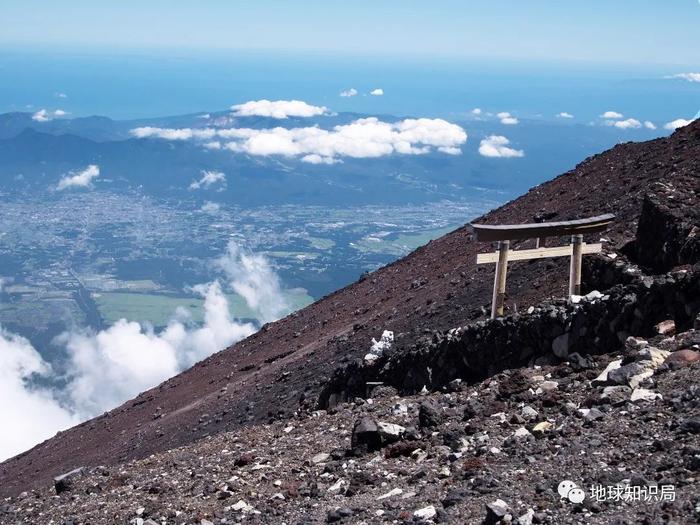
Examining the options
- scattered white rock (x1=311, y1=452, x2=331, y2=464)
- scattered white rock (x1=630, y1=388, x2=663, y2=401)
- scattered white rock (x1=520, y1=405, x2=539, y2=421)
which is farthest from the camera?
scattered white rock (x1=311, y1=452, x2=331, y2=464)

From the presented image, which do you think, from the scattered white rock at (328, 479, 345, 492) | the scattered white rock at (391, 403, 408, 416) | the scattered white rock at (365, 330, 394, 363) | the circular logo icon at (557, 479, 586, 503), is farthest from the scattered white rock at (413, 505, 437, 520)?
the scattered white rock at (365, 330, 394, 363)

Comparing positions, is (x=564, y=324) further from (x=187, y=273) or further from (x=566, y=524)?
(x=187, y=273)

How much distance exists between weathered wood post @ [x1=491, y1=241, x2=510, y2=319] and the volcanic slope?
4.59ft

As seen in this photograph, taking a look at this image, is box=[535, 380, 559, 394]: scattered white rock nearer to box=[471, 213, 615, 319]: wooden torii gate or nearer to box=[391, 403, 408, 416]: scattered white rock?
box=[391, 403, 408, 416]: scattered white rock

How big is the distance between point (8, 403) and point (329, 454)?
104 metres

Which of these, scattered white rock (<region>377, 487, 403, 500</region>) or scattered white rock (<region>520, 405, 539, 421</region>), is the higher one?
scattered white rock (<region>520, 405, 539, 421</region>)

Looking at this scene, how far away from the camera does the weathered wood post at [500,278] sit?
37.1ft

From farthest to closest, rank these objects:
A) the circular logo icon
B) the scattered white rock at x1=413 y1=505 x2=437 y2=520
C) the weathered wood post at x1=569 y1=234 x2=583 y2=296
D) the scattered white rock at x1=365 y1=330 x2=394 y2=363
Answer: the scattered white rock at x1=365 y1=330 x2=394 y2=363 → the weathered wood post at x1=569 y1=234 x2=583 y2=296 → the scattered white rock at x1=413 y1=505 x2=437 y2=520 → the circular logo icon

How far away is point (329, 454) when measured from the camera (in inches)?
355

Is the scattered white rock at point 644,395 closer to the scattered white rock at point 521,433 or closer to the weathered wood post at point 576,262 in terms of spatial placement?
the scattered white rock at point 521,433

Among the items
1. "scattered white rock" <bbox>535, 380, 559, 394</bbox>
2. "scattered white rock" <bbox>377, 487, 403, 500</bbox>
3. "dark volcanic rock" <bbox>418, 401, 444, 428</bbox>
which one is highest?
"scattered white rock" <bbox>535, 380, 559, 394</bbox>

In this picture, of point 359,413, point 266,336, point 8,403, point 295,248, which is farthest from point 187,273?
point 359,413

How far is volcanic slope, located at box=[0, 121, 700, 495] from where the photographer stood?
14.9m

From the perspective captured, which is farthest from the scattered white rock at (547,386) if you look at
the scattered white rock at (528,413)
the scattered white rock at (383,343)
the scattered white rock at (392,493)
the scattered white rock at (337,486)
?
the scattered white rock at (383,343)
